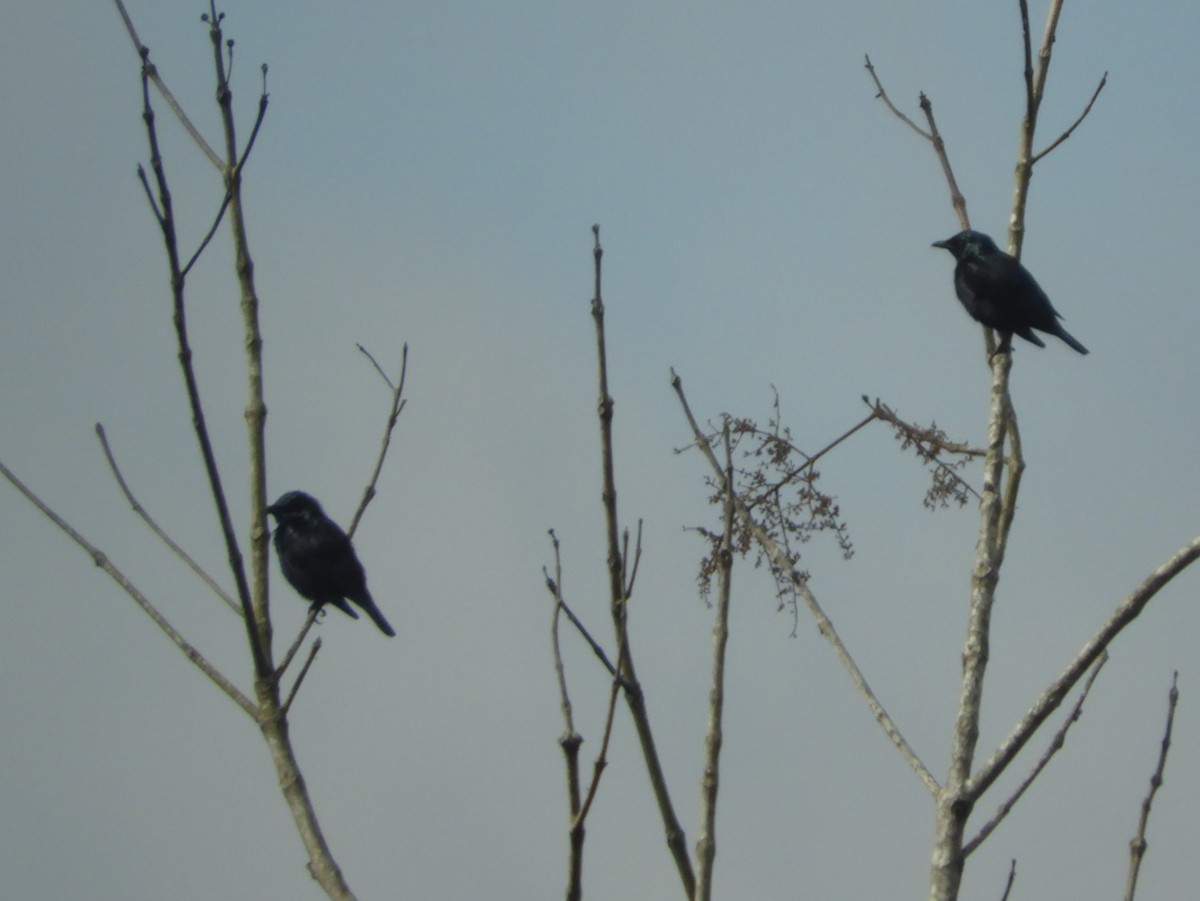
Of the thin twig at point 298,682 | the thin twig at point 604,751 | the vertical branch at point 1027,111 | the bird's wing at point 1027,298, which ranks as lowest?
the thin twig at point 604,751

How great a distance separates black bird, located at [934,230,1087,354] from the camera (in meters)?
10.1

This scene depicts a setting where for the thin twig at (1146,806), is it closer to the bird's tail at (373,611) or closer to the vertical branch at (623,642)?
the vertical branch at (623,642)

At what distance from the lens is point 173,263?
10.1ft

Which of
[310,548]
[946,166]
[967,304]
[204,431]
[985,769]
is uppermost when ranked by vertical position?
[967,304]

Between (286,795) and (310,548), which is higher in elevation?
(310,548)

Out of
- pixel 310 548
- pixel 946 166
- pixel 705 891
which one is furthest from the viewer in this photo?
pixel 310 548

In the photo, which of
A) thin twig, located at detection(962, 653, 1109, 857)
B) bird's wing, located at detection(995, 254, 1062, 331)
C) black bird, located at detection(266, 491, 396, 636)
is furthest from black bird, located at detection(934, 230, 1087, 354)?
thin twig, located at detection(962, 653, 1109, 857)

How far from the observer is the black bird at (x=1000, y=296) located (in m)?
10.1

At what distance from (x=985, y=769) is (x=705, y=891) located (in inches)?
43.8

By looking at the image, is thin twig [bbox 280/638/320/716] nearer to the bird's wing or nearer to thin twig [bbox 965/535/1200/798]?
thin twig [bbox 965/535/1200/798]

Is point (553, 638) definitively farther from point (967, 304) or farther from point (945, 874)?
point (967, 304)

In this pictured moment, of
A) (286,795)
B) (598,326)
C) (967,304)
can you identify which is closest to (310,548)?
(967,304)

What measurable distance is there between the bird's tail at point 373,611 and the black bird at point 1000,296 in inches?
189

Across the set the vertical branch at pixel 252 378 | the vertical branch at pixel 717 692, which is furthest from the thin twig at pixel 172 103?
the vertical branch at pixel 717 692
